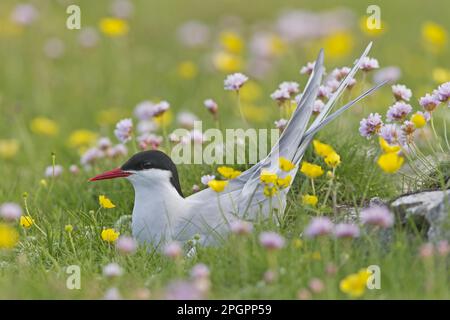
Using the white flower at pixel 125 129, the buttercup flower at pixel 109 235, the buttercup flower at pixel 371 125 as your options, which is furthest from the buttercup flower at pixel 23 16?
the buttercup flower at pixel 371 125

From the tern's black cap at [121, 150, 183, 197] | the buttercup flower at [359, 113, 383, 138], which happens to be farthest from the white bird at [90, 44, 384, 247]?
the buttercup flower at [359, 113, 383, 138]

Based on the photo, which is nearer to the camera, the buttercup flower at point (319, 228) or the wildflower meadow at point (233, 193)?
the buttercup flower at point (319, 228)

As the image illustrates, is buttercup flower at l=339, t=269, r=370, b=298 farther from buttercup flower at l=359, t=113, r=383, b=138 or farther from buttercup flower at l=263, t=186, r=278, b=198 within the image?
buttercup flower at l=359, t=113, r=383, b=138

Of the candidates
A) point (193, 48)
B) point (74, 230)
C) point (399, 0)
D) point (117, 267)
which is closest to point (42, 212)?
point (74, 230)

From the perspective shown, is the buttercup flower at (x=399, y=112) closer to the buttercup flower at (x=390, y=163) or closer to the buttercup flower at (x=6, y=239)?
the buttercup flower at (x=390, y=163)

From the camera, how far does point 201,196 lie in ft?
13.9

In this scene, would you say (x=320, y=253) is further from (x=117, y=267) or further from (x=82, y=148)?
(x=82, y=148)

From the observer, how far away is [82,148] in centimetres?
662

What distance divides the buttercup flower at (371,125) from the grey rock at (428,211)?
1.26 feet

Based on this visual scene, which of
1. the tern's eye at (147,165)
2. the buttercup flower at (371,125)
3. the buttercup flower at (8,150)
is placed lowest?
the tern's eye at (147,165)

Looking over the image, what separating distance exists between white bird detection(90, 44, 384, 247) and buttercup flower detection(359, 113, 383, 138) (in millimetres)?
105

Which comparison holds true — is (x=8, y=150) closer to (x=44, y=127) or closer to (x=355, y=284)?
(x=44, y=127)

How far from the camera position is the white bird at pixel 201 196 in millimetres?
4070

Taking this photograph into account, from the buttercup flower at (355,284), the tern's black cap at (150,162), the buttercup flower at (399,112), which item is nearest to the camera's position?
the buttercup flower at (355,284)
